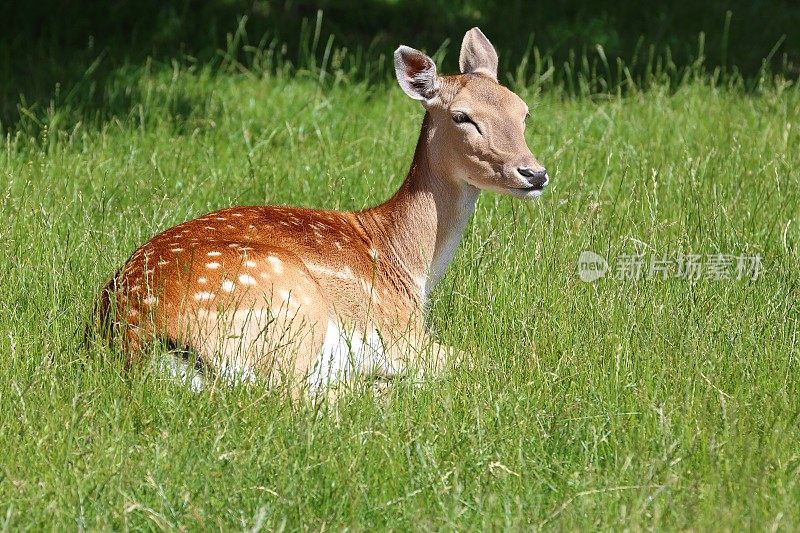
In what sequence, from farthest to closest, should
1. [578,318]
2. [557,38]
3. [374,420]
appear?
[557,38] → [578,318] → [374,420]

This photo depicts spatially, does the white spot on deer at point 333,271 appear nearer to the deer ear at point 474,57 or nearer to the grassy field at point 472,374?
the grassy field at point 472,374

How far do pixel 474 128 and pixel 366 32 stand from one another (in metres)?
5.29

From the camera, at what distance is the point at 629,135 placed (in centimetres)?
755

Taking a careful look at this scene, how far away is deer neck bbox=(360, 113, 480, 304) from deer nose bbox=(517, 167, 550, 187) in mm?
402

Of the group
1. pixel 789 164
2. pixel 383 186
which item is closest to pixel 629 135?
pixel 789 164

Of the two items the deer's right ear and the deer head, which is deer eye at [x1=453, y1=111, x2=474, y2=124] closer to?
the deer head

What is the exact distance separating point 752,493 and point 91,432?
183 cm

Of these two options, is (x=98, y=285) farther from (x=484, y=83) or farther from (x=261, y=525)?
(x=261, y=525)

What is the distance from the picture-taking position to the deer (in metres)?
4.21

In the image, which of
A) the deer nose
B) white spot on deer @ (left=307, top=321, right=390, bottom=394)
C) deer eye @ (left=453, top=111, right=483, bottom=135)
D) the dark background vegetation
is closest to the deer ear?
deer eye @ (left=453, top=111, right=483, bottom=135)

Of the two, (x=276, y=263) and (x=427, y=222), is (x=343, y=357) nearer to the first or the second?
(x=276, y=263)

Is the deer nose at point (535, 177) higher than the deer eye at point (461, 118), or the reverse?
the deer eye at point (461, 118)

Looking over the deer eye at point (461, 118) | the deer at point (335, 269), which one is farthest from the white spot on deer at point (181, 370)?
the deer eye at point (461, 118)

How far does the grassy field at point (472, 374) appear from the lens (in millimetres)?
3512
